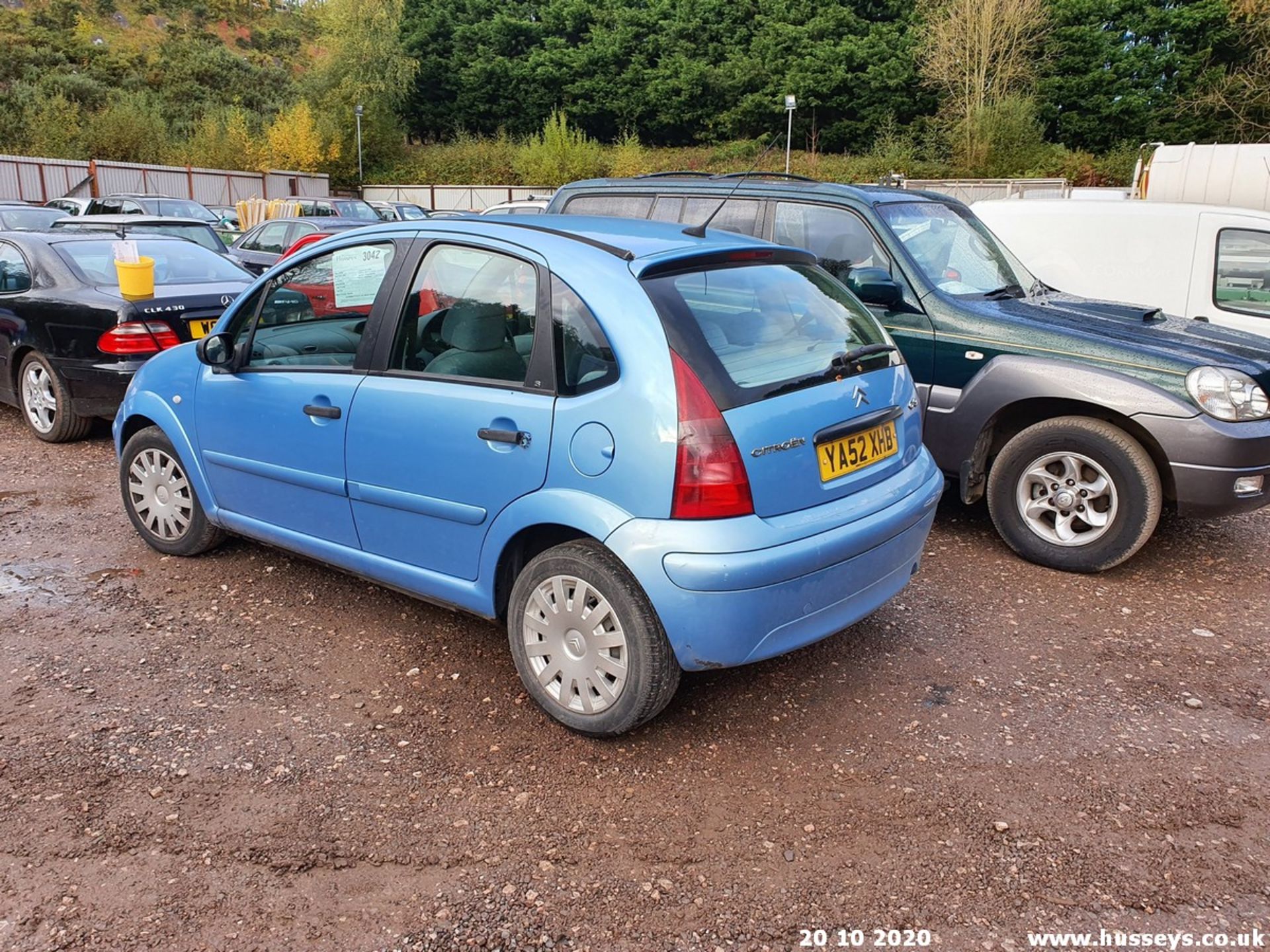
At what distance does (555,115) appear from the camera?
56406 mm

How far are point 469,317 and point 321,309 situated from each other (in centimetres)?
93

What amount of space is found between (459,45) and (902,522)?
217 ft

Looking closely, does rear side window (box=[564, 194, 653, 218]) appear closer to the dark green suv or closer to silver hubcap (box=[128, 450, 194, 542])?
the dark green suv

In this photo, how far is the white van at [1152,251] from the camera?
7137mm

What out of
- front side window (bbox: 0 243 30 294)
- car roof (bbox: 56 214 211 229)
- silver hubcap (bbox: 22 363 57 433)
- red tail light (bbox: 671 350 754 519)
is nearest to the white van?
red tail light (bbox: 671 350 754 519)

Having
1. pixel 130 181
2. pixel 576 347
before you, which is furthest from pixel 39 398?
pixel 130 181

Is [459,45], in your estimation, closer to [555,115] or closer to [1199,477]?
[555,115]

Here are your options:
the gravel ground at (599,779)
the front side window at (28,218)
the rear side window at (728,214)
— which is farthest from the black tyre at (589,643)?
the front side window at (28,218)

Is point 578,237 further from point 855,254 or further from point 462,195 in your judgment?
point 462,195

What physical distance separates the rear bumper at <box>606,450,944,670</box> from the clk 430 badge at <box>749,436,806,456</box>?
210 millimetres

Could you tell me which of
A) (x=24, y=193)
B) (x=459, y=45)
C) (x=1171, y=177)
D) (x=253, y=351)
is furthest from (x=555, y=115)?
(x=253, y=351)

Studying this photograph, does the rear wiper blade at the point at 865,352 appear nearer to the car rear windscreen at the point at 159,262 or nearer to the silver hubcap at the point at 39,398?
the car rear windscreen at the point at 159,262

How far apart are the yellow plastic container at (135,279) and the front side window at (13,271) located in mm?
943

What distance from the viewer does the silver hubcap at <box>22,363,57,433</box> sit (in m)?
7.05
